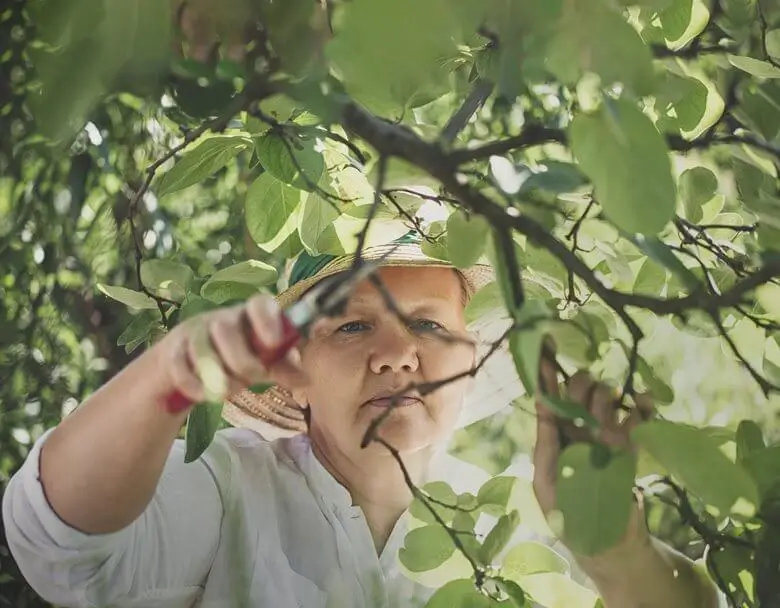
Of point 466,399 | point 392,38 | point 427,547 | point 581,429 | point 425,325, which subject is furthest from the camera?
point 466,399

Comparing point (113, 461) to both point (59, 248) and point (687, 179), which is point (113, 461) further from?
point (59, 248)

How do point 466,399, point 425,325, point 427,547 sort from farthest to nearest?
point 466,399 → point 425,325 → point 427,547

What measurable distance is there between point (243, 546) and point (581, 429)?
44 centimetres

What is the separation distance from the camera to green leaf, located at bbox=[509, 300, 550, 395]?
0.28 metres

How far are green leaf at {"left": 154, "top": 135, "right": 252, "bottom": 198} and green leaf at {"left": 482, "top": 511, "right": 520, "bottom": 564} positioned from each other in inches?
9.2

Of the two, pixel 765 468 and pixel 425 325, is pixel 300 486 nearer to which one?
pixel 425 325

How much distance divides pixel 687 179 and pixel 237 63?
0.27 m

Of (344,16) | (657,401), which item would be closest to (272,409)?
(657,401)

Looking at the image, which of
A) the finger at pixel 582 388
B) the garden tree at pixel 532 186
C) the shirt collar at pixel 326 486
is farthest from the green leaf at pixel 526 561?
the shirt collar at pixel 326 486

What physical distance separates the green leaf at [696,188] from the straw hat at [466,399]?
138mm

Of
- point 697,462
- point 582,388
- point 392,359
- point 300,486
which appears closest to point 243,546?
point 300,486

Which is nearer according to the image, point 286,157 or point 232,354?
point 232,354

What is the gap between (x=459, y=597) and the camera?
1.39 feet

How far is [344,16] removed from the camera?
0.28 m
